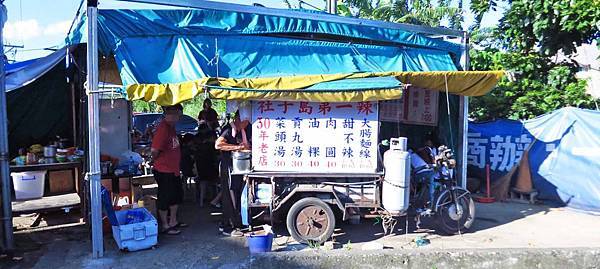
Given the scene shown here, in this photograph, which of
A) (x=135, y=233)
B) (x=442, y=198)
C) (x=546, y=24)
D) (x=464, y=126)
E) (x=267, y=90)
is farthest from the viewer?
(x=546, y=24)

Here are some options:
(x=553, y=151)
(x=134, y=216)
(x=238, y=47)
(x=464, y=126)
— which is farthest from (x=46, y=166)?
(x=553, y=151)

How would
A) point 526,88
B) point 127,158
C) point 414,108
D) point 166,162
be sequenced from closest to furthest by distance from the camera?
1. point 166,162
2. point 127,158
3. point 414,108
4. point 526,88

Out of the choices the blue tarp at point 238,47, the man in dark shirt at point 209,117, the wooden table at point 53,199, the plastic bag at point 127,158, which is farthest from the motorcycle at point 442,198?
the wooden table at point 53,199

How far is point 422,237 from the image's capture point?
22.9 feet

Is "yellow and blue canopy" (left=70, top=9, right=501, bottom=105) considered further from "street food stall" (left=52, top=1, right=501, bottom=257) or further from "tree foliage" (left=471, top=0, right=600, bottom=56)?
"tree foliage" (left=471, top=0, right=600, bottom=56)

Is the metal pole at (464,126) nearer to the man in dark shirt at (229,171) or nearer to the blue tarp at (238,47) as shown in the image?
the blue tarp at (238,47)

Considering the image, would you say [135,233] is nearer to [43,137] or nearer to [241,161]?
[241,161]

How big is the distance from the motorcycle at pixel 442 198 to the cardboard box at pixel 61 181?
5.46m

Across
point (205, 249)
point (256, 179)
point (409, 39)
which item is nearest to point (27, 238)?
point (205, 249)

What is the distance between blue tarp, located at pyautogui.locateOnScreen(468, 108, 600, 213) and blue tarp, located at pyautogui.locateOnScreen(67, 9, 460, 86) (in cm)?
312

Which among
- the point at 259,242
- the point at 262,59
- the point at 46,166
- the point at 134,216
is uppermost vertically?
the point at 262,59

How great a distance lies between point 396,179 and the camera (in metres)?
6.45

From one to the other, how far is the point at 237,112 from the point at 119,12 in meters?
2.11

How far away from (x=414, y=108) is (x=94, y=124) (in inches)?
231
